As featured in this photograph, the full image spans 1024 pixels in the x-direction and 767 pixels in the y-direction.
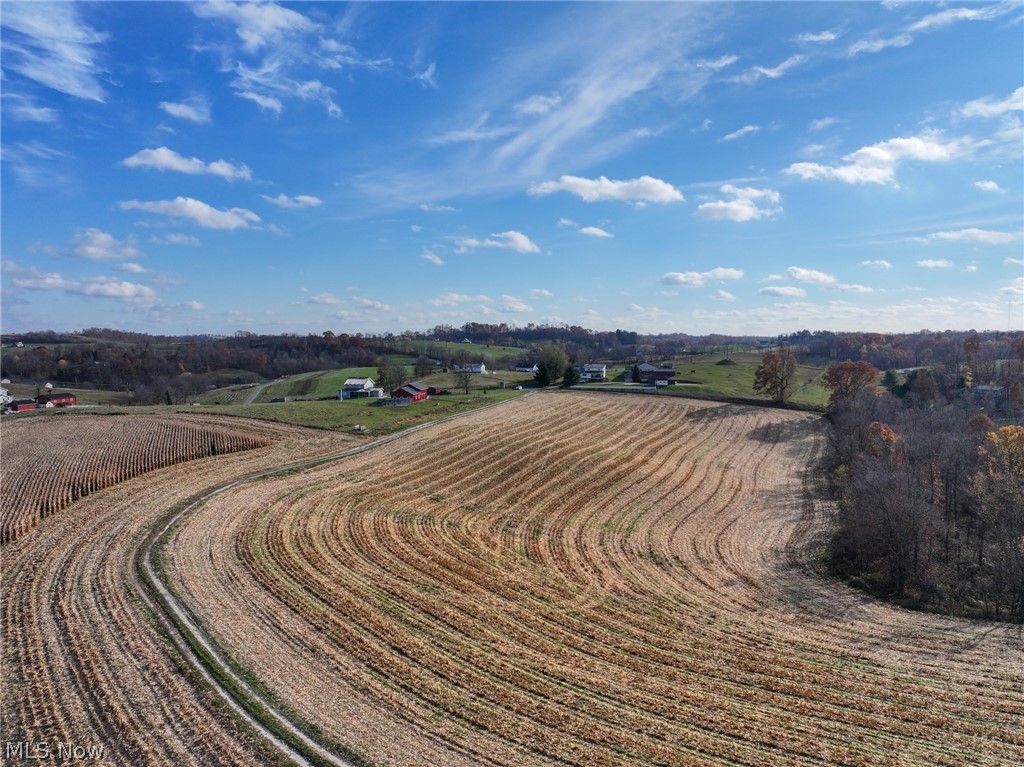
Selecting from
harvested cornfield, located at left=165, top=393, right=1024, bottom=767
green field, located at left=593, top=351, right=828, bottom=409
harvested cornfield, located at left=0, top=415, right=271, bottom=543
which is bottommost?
harvested cornfield, located at left=165, top=393, right=1024, bottom=767

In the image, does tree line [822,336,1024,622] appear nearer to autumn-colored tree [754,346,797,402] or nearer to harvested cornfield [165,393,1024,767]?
harvested cornfield [165,393,1024,767]

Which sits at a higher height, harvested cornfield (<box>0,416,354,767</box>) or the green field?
the green field

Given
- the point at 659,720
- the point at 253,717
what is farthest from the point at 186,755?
the point at 659,720

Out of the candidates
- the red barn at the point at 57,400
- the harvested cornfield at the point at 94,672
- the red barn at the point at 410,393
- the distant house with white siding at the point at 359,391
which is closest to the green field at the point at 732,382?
the red barn at the point at 410,393

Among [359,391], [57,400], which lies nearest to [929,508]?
[359,391]

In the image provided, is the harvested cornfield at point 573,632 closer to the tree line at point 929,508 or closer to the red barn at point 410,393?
the tree line at point 929,508

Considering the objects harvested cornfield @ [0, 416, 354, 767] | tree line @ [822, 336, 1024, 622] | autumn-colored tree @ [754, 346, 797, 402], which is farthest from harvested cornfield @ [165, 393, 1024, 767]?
autumn-colored tree @ [754, 346, 797, 402]
